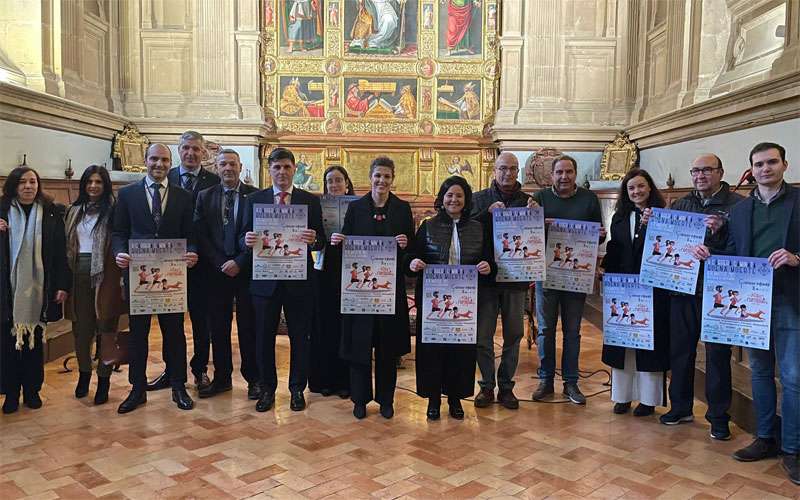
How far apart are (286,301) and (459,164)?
7.16m

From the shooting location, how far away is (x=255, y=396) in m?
4.81

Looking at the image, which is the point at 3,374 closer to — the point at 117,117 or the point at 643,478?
the point at 643,478

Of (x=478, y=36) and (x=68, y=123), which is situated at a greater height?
(x=478, y=36)

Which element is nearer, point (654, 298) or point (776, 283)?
point (776, 283)

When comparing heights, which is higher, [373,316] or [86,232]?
[86,232]

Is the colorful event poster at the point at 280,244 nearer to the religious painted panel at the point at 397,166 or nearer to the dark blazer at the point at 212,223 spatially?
the dark blazer at the point at 212,223

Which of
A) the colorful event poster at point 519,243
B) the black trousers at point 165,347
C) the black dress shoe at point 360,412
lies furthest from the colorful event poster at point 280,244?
the colorful event poster at point 519,243

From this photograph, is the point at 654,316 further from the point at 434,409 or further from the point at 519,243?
the point at 434,409

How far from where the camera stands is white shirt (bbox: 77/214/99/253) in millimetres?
4543

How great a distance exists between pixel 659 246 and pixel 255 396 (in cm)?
315

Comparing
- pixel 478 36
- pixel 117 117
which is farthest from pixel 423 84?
pixel 117 117

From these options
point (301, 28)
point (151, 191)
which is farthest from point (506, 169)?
point (301, 28)

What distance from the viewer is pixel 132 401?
4.51 meters

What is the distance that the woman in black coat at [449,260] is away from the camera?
13.9ft
